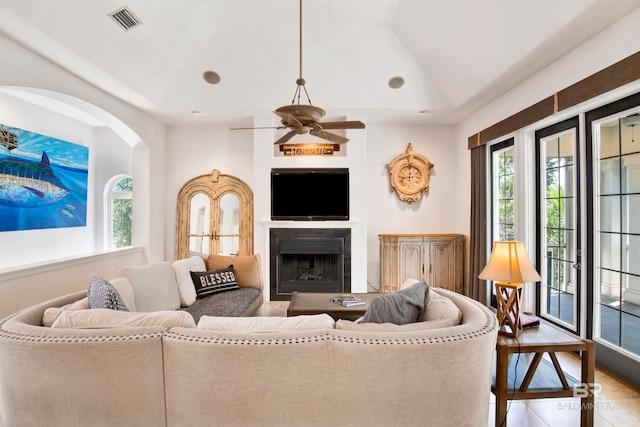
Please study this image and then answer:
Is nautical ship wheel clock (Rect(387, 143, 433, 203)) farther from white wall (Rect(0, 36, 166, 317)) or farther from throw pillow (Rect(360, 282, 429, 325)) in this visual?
white wall (Rect(0, 36, 166, 317))

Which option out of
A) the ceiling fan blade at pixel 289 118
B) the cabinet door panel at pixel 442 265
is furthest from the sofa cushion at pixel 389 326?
the cabinet door panel at pixel 442 265

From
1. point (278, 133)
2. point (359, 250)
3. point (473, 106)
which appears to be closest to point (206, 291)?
point (359, 250)

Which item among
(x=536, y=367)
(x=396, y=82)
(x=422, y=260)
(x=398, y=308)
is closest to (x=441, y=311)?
(x=398, y=308)

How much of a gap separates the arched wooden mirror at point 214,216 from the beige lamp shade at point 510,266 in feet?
13.3

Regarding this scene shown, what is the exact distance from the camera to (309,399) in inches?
58.3

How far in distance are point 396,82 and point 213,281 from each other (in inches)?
136

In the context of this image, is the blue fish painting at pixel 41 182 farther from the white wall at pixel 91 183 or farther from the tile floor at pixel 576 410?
the tile floor at pixel 576 410

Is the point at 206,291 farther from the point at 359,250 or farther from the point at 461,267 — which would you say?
the point at 461,267

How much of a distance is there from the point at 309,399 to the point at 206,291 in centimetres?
244

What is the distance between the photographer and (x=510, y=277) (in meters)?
2.14

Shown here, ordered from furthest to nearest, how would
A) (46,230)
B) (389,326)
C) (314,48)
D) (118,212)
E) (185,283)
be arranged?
(118,212), (46,230), (314,48), (185,283), (389,326)

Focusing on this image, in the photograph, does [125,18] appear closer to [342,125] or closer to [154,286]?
[342,125]

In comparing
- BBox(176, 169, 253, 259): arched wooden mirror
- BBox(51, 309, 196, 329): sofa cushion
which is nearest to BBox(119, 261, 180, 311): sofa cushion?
BBox(51, 309, 196, 329): sofa cushion

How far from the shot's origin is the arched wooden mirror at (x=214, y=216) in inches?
220
